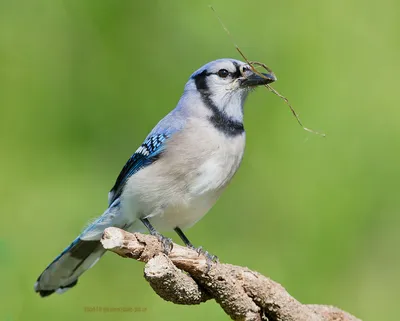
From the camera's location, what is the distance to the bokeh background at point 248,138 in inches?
174

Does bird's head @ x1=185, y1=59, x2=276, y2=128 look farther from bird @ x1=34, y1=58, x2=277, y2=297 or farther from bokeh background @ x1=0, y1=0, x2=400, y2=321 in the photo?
bokeh background @ x1=0, y1=0, x2=400, y2=321

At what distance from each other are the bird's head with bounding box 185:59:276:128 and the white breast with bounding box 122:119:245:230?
0.17m

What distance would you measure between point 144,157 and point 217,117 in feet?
1.23

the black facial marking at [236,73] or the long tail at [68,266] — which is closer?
the long tail at [68,266]

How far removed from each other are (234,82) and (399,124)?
1.47 metres

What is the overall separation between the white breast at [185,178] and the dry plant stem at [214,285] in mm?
645

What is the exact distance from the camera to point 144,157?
3.64 metres

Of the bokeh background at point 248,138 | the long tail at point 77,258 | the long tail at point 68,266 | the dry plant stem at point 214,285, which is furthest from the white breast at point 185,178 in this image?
the bokeh background at point 248,138

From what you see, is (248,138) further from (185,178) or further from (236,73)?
(185,178)

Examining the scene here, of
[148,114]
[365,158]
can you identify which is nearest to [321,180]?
[365,158]

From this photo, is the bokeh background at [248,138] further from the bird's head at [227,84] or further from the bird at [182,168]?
the bird's head at [227,84]

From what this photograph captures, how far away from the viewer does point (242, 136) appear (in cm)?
365

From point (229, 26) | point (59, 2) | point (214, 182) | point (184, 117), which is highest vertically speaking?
point (229, 26)

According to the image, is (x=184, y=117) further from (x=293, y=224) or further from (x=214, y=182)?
(x=293, y=224)
